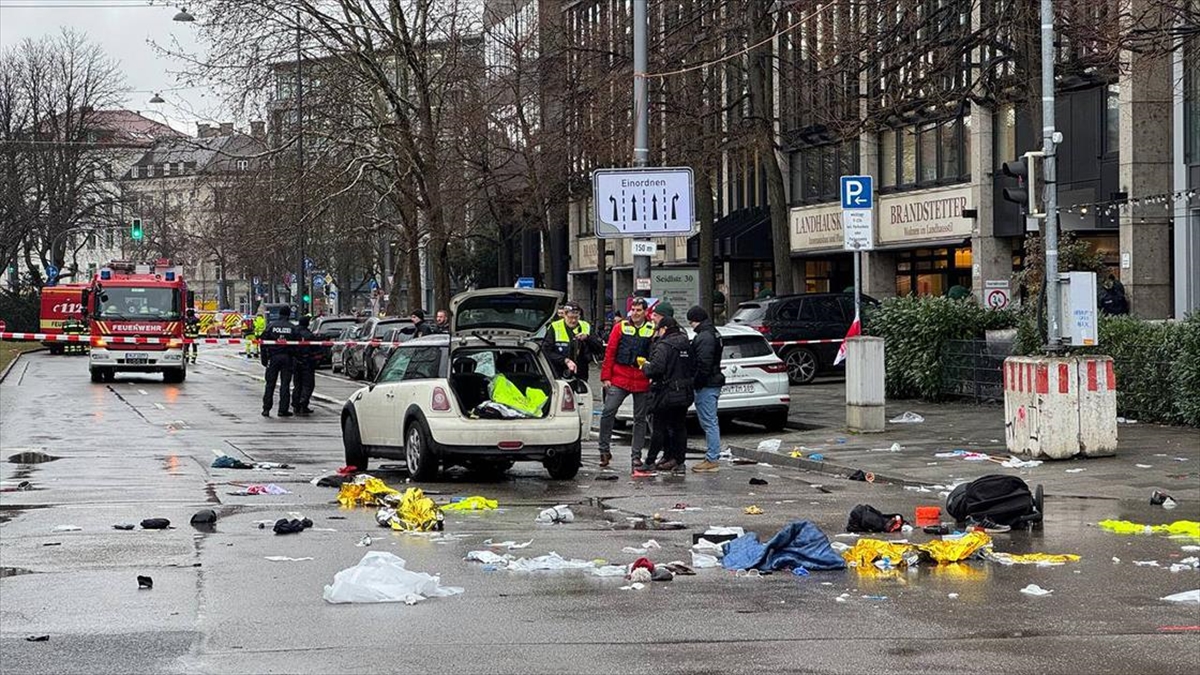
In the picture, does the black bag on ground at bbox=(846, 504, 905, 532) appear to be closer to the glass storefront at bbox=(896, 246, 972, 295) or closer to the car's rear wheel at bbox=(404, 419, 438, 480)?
the car's rear wheel at bbox=(404, 419, 438, 480)

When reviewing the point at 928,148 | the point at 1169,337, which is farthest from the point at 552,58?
the point at 1169,337

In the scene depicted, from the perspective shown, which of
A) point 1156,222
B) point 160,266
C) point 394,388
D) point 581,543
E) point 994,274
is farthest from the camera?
point 160,266

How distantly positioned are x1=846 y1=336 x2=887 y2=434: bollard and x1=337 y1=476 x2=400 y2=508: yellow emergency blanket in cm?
833

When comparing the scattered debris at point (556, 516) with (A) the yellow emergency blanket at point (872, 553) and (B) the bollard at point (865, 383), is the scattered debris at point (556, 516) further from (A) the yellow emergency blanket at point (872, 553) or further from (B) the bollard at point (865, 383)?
(B) the bollard at point (865, 383)

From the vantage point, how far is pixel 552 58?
41125mm

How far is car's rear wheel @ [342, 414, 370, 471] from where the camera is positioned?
17953 millimetres

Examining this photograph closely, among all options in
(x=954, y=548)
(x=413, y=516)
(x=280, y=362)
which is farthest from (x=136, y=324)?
(x=954, y=548)

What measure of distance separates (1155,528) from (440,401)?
6981mm

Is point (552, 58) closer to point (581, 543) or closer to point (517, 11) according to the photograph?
point (517, 11)

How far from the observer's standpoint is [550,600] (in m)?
9.56

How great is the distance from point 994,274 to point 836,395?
39.6ft

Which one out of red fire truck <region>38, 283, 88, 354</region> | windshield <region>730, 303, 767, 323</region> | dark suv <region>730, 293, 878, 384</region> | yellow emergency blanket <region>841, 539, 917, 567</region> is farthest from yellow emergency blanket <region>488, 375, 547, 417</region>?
red fire truck <region>38, 283, 88, 354</region>

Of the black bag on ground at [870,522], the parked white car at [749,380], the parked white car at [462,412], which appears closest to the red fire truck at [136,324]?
the parked white car at [749,380]

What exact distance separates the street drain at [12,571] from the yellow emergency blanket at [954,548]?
585cm
